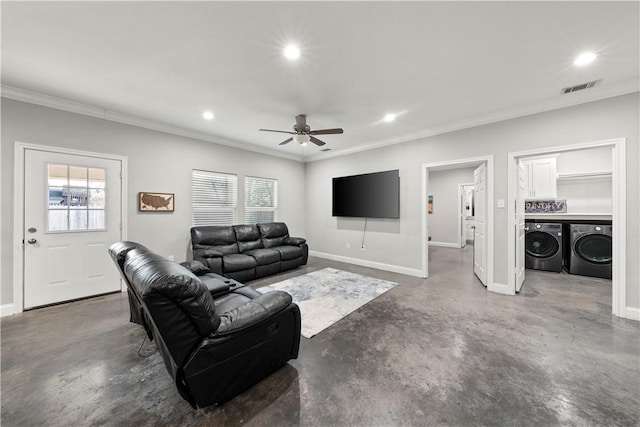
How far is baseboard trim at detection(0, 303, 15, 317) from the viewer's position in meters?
2.72

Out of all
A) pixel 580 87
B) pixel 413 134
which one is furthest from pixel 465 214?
pixel 580 87

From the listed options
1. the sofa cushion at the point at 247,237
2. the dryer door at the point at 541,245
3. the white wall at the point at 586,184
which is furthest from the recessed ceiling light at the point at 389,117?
the dryer door at the point at 541,245

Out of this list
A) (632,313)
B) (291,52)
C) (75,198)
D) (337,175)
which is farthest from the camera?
(337,175)

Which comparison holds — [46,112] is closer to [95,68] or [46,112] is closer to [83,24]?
[95,68]

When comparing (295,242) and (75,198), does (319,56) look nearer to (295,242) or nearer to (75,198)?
(295,242)

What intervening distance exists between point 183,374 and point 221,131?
402 centimetres

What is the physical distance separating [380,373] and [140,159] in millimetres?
4503

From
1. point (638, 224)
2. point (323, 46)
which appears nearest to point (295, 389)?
point (323, 46)

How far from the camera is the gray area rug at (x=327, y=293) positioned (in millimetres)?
2674

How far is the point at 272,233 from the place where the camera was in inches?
206

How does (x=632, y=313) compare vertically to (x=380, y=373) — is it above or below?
above

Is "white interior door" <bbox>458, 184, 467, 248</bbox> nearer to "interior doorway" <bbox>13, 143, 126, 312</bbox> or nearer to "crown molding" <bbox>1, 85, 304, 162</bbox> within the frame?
"crown molding" <bbox>1, 85, 304, 162</bbox>

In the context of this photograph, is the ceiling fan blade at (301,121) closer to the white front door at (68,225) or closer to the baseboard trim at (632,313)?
the white front door at (68,225)

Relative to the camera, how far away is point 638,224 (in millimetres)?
2598
